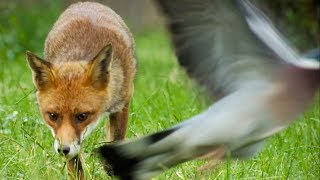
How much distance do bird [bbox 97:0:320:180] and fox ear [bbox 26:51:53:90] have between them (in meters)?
0.91

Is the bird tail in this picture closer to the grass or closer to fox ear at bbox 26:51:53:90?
the grass

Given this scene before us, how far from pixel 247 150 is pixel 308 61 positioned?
2.00 ft

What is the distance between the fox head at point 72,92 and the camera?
539cm

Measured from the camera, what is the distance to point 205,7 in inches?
193

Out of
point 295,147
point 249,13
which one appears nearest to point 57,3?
point 295,147

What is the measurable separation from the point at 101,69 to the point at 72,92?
27 cm

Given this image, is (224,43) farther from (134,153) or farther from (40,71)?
(40,71)

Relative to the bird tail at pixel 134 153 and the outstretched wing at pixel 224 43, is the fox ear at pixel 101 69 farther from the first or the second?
the bird tail at pixel 134 153

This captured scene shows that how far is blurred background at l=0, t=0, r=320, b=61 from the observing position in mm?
9751

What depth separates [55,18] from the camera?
36.9ft

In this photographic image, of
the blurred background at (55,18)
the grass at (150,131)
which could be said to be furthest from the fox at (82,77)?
the blurred background at (55,18)

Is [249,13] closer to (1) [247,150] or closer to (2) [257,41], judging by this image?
(2) [257,41]

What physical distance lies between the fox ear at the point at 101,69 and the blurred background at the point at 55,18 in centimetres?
176

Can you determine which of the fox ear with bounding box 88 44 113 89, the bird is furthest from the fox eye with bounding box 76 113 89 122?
the bird
